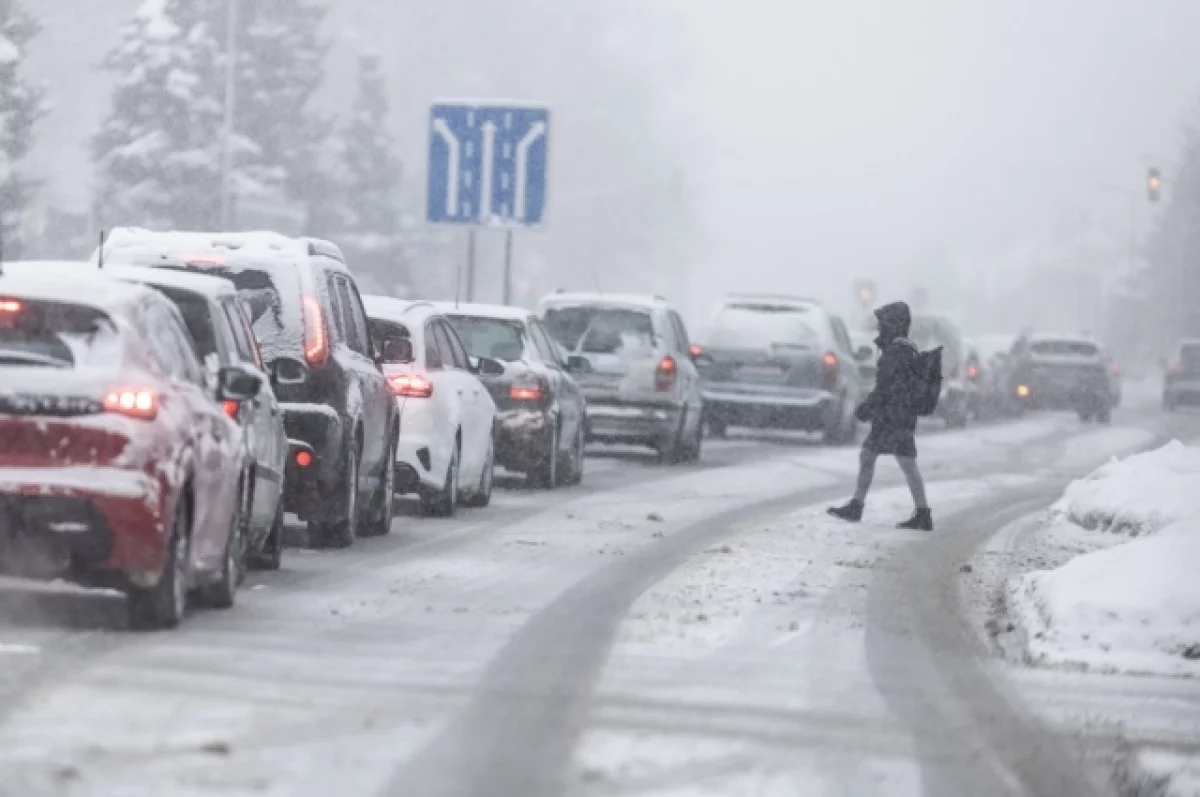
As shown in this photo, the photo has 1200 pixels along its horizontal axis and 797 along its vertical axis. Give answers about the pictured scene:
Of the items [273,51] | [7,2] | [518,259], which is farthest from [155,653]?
[518,259]

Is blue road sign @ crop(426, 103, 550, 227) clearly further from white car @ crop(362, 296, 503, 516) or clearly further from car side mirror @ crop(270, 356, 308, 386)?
car side mirror @ crop(270, 356, 308, 386)

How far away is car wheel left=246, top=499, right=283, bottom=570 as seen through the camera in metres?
15.0

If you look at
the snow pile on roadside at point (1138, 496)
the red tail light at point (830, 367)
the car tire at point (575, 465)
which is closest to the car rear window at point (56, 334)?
the snow pile on roadside at point (1138, 496)

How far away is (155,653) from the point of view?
10.8 metres

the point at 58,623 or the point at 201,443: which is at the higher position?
the point at 201,443

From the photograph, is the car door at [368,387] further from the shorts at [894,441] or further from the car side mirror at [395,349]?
the shorts at [894,441]

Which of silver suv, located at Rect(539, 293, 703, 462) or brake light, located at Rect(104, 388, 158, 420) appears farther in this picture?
silver suv, located at Rect(539, 293, 703, 462)

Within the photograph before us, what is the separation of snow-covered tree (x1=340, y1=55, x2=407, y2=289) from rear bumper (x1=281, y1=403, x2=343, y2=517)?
2505 inches

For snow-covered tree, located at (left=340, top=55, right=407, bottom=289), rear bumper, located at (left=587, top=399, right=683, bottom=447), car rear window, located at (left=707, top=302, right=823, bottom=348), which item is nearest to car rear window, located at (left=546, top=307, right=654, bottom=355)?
rear bumper, located at (left=587, top=399, right=683, bottom=447)

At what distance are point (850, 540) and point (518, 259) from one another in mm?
100064

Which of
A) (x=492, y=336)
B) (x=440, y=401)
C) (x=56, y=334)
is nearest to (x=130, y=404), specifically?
(x=56, y=334)

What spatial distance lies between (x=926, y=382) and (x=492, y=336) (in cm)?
453

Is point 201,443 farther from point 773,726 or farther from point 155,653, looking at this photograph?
point 773,726

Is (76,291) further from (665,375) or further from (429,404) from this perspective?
(665,375)
